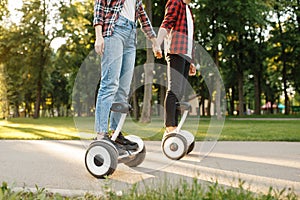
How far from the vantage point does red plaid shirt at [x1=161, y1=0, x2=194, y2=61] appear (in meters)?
4.44

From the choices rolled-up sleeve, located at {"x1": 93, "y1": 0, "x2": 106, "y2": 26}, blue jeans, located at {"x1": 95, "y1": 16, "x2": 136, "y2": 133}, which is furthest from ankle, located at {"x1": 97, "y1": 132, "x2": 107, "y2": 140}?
rolled-up sleeve, located at {"x1": 93, "y1": 0, "x2": 106, "y2": 26}

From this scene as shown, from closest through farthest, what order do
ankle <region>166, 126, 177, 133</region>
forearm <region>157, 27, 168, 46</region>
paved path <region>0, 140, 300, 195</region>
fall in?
paved path <region>0, 140, 300, 195</region>, forearm <region>157, 27, 168, 46</region>, ankle <region>166, 126, 177, 133</region>

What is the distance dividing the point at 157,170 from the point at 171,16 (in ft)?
5.85

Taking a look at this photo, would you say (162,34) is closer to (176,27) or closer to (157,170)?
(176,27)

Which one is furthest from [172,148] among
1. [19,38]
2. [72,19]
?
[19,38]

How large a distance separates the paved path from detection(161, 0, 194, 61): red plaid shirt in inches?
47.7

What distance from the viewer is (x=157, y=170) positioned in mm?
3584

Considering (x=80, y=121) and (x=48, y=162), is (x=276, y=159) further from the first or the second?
(x=48, y=162)

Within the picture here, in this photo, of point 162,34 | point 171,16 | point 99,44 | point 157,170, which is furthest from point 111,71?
point 171,16

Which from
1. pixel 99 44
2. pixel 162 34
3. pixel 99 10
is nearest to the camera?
pixel 99 44

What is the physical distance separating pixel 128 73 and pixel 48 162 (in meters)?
1.31

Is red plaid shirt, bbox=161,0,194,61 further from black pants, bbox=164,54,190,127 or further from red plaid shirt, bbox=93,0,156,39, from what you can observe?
red plaid shirt, bbox=93,0,156,39

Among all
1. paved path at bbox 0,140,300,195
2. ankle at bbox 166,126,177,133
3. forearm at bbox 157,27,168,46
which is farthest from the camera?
ankle at bbox 166,126,177,133

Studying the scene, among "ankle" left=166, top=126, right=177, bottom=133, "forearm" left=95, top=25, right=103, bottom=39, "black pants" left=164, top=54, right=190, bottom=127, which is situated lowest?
"ankle" left=166, top=126, right=177, bottom=133
